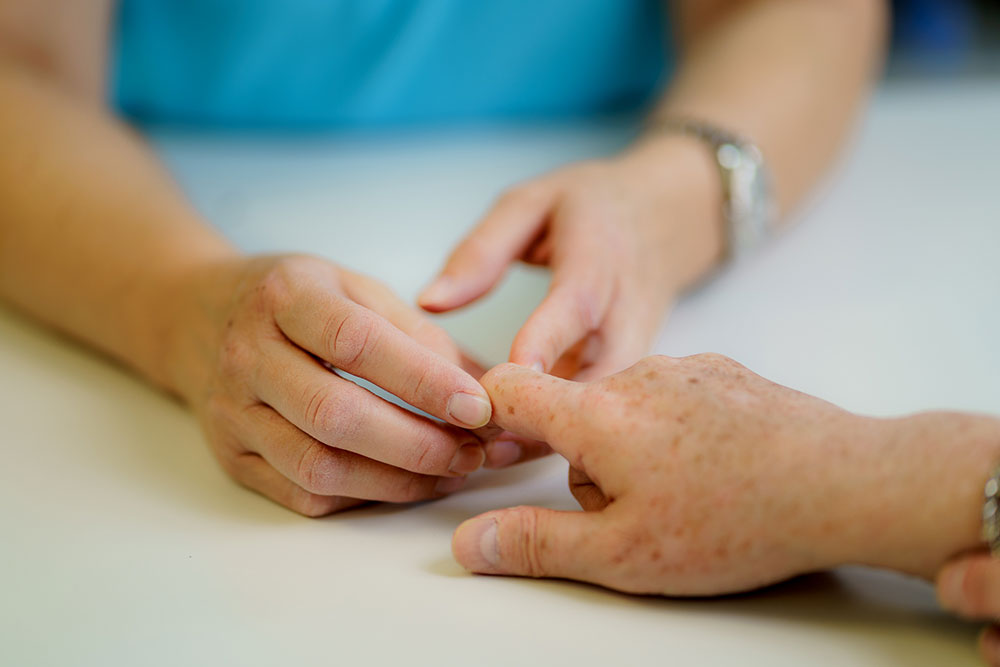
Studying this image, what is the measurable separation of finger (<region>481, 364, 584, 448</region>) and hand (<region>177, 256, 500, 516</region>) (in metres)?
0.01

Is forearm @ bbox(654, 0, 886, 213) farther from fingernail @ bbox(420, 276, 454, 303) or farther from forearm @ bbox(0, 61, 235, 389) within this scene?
forearm @ bbox(0, 61, 235, 389)

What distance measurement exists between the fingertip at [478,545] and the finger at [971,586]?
250 mm

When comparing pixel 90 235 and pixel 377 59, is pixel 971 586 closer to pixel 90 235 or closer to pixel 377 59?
pixel 90 235

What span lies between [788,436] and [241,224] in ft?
2.32

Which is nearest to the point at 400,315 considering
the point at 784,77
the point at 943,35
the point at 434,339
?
the point at 434,339

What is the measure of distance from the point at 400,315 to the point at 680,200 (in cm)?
34

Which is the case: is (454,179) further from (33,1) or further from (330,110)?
(33,1)

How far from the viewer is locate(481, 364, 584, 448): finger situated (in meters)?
0.56

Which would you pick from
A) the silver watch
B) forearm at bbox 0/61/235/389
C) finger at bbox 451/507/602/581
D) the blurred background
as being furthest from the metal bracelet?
the blurred background

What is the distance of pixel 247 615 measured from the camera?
0.53 metres

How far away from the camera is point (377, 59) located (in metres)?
1.13

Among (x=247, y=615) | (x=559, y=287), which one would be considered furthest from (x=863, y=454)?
(x=247, y=615)

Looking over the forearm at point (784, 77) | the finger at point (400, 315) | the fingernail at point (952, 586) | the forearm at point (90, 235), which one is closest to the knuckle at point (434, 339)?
the finger at point (400, 315)

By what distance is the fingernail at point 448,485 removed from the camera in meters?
0.63
